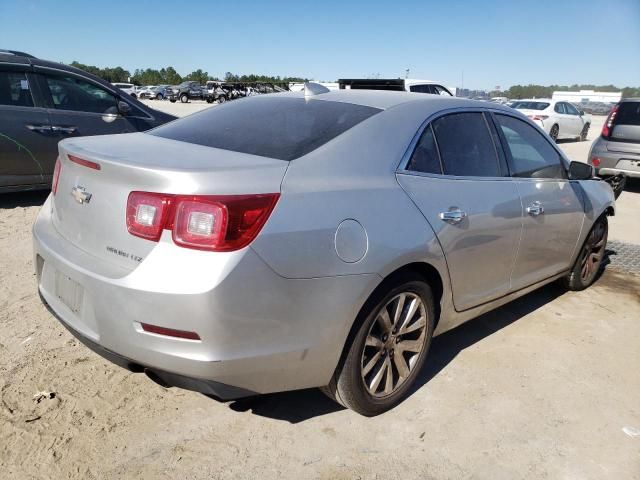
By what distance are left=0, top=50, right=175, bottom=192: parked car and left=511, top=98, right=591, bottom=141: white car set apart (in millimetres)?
13920

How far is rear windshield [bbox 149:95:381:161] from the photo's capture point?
246 centimetres

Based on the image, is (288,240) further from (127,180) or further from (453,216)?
(453,216)

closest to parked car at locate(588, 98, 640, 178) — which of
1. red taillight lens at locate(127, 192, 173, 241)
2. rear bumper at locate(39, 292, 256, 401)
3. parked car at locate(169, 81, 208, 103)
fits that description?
rear bumper at locate(39, 292, 256, 401)

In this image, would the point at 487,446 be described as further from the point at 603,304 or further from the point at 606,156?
the point at 606,156

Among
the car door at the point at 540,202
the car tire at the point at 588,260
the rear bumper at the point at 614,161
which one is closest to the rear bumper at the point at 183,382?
the car door at the point at 540,202

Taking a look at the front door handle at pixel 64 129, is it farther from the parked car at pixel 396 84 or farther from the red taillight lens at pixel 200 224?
the parked car at pixel 396 84

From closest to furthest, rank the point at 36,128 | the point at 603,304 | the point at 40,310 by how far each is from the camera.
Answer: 1. the point at 40,310
2. the point at 603,304
3. the point at 36,128

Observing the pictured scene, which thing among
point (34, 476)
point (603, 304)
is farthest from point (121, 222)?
point (603, 304)

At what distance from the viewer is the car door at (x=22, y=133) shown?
5836mm

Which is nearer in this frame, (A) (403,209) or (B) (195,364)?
(B) (195,364)

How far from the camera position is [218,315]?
194cm

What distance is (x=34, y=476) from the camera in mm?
2172

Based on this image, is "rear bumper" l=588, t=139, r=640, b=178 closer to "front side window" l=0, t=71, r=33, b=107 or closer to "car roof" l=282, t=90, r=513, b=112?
"car roof" l=282, t=90, r=513, b=112

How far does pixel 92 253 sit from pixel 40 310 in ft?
5.68
